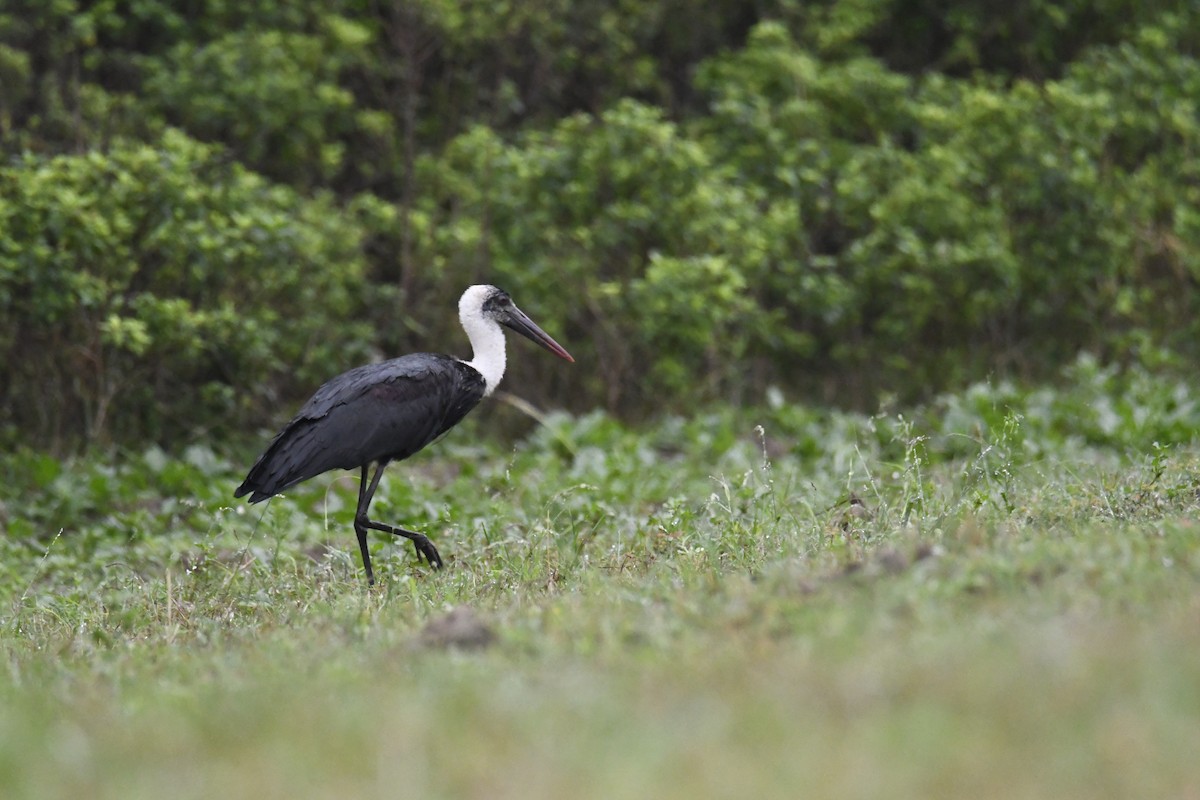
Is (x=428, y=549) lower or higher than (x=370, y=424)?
lower

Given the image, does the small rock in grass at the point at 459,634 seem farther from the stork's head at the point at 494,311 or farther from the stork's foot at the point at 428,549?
the stork's head at the point at 494,311

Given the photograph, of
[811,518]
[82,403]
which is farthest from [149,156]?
[811,518]

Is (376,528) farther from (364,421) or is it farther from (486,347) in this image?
(486,347)

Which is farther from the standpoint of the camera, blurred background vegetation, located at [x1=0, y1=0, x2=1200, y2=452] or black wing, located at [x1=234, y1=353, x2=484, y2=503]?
blurred background vegetation, located at [x1=0, y1=0, x2=1200, y2=452]

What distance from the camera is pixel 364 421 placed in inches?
277

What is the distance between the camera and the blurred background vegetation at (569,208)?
33.8 ft

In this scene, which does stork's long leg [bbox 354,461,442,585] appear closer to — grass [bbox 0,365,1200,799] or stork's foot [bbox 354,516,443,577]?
stork's foot [bbox 354,516,443,577]

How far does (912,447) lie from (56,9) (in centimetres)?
844

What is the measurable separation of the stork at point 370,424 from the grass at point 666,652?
1.15 feet

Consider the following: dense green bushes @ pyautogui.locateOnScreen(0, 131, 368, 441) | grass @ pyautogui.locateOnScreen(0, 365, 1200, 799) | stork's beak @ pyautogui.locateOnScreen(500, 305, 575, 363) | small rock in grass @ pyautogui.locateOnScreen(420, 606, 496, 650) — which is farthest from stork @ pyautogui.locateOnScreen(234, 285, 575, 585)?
dense green bushes @ pyautogui.locateOnScreen(0, 131, 368, 441)

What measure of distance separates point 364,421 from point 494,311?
4.35 ft

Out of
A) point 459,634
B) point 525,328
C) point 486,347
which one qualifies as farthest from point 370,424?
point 459,634

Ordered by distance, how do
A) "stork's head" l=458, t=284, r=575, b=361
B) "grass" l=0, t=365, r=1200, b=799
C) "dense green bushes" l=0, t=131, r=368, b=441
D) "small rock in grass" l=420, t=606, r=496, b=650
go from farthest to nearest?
"dense green bushes" l=0, t=131, r=368, b=441 → "stork's head" l=458, t=284, r=575, b=361 → "small rock in grass" l=420, t=606, r=496, b=650 → "grass" l=0, t=365, r=1200, b=799

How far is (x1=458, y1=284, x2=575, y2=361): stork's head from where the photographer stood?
315 inches
